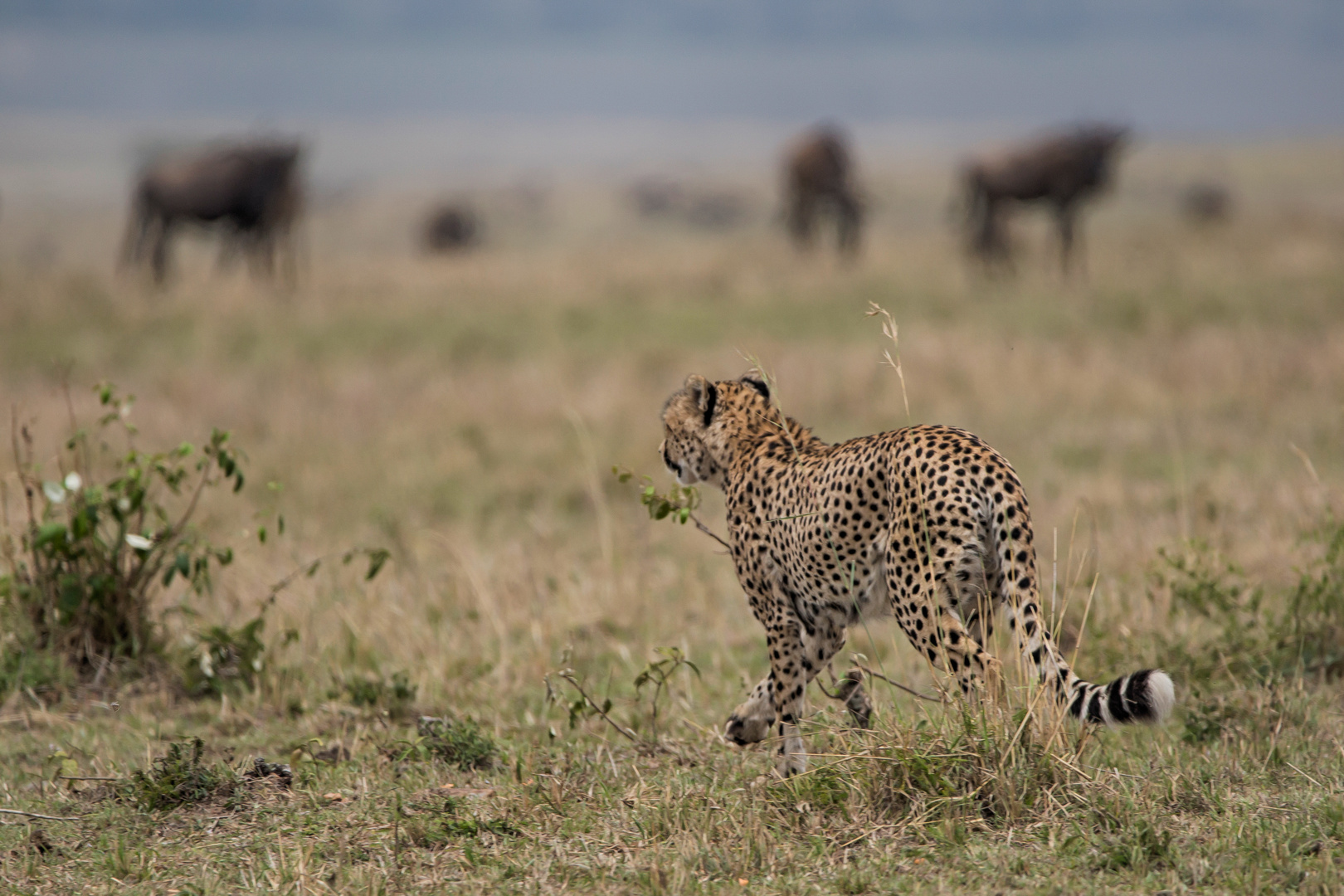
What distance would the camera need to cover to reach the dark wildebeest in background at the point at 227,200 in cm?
1981

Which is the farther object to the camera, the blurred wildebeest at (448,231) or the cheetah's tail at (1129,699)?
the blurred wildebeest at (448,231)

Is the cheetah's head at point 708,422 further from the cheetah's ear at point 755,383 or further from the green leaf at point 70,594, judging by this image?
the green leaf at point 70,594

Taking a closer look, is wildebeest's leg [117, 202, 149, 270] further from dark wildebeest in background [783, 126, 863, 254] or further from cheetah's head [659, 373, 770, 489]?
cheetah's head [659, 373, 770, 489]

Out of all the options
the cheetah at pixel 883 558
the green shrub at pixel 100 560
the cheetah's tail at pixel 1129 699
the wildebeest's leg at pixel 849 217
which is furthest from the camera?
the wildebeest's leg at pixel 849 217

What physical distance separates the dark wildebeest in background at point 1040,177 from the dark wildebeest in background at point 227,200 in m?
10.4

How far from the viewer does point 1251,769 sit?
399cm

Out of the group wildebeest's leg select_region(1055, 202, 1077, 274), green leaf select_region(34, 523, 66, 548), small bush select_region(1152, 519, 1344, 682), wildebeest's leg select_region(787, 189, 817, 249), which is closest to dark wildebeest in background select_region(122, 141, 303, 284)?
wildebeest's leg select_region(787, 189, 817, 249)

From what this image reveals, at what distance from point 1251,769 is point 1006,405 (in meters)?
6.87

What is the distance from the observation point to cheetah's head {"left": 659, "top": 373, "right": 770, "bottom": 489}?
4637mm

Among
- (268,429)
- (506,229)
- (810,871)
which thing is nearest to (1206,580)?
(810,871)

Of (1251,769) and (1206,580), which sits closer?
(1251,769)

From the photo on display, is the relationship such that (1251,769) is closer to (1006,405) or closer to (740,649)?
(740,649)

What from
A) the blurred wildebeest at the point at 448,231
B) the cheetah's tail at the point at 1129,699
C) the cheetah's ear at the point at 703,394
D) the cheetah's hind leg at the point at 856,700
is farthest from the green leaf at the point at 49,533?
the blurred wildebeest at the point at 448,231

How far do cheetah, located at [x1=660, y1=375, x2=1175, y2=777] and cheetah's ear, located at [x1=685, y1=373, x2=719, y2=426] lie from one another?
0.01m
